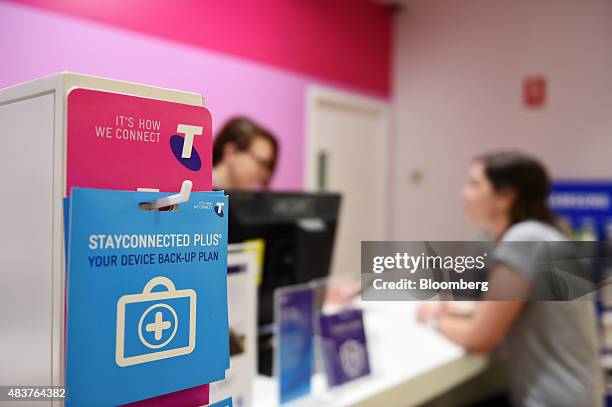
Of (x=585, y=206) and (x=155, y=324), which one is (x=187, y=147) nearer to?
(x=155, y=324)

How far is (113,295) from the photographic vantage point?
1.82 ft

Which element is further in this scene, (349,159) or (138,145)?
(349,159)

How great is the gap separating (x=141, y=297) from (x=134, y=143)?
166 mm

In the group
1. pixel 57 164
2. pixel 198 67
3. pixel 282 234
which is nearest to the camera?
pixel 57 164

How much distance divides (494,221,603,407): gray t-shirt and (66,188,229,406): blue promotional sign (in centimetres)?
120

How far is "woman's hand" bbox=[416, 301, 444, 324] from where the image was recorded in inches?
74.9

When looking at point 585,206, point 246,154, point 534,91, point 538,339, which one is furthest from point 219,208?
point 534,91

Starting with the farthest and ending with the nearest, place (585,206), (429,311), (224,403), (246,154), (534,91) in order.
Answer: (534,91) → (585,206) → (246,154) → (429,311) → (224,403)

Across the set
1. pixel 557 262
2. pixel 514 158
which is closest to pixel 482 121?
pixel 514 158

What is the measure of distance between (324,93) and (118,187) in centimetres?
346

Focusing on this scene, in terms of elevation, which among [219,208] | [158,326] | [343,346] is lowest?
[343,346]

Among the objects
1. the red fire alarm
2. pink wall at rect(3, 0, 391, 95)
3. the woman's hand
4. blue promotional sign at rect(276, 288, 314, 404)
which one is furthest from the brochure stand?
the red fire alarm

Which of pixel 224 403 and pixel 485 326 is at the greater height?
pixel 224 403

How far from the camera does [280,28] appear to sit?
3.64 m
